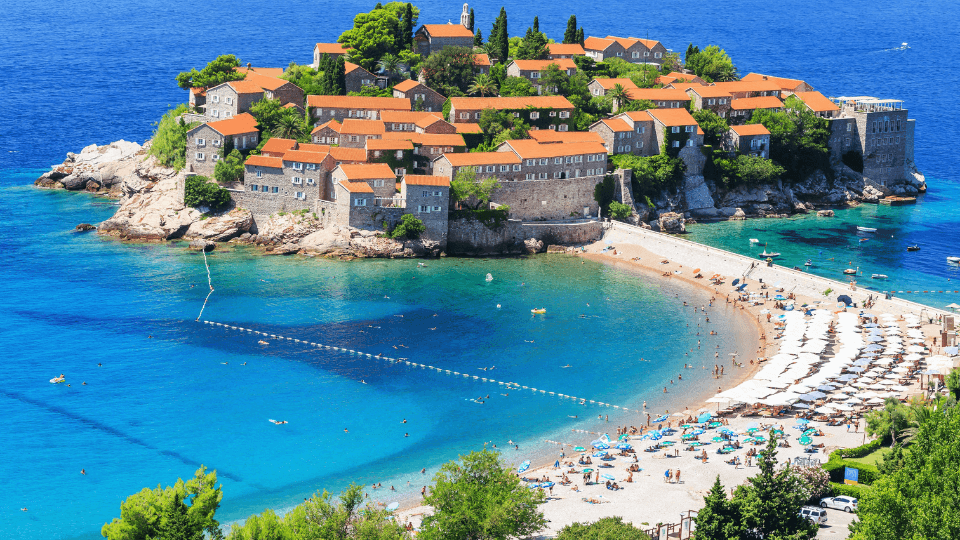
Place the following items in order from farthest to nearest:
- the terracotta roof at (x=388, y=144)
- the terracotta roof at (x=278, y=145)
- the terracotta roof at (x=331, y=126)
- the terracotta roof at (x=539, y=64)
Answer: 1. the terracotta roof at (x=539, y=64)
2. the terracotta roof at (x=331, y=126)
3. the terracotta roof at (x=278, y=145)
4. the terracotta roof at (x=388, y=144)

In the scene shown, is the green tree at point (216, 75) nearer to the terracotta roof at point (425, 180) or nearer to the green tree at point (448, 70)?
the green tree at point (448, 70)

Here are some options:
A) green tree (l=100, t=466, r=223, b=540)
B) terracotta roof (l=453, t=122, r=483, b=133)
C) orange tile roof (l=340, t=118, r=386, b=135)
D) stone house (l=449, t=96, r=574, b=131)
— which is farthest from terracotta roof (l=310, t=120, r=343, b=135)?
green tree (l=100, t=466, r=223, b=540)

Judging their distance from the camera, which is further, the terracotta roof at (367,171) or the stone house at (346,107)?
the stone house at (346,107)

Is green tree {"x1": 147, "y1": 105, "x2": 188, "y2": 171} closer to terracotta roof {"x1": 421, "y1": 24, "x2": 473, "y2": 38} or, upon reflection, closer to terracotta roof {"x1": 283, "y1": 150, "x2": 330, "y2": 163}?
terracotta roof {"x1": 283, "y1": 150, "x2": 330, "y2": 163}

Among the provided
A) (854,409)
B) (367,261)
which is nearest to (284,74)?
(367,261)

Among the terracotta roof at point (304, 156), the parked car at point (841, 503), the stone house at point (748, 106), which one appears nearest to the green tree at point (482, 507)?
the parked car at point (841, 503)
